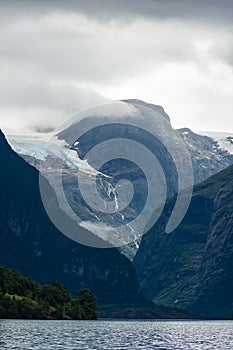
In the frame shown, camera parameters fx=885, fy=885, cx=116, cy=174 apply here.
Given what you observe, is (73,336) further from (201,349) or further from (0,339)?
(201,349)

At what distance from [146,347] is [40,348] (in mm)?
21882

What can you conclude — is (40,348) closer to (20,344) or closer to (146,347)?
(20,344)

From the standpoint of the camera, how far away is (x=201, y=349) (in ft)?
501

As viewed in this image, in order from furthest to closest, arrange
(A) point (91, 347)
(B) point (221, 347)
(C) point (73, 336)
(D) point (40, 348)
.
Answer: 1. (C) point (73, 336)
2. (B) point (221, 347)
3. (A) point (91, 347)
4. (D) point (40, 348)

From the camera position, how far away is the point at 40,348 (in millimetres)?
141125

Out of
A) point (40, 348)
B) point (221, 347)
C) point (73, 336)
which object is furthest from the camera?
point (73, 336)

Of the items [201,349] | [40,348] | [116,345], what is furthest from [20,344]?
[201,349]

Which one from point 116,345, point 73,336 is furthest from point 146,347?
point 73,336

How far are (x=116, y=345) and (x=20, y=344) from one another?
65.3ft

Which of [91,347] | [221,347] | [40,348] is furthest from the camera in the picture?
[221,347]

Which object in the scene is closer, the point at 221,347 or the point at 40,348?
the point at 40,348

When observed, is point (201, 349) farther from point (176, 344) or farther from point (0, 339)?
point (0, 339)

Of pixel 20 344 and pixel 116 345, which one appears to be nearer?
pixel 20 344

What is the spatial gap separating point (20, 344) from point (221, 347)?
1472 inches
